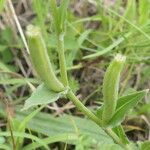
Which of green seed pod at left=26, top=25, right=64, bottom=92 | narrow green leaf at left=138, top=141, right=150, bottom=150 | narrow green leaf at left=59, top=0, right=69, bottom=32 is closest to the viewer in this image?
green seed pod at left=26, top=25, right=64, bottom=92

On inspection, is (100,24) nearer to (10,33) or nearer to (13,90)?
(10,33)

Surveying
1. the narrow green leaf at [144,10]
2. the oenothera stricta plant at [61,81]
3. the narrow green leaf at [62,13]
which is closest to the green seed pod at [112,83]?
the oenothera stricta plant at [61,81]

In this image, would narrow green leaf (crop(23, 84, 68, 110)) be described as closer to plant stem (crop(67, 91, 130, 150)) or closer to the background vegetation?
plant stem (crop(67, 91, 130, 150))

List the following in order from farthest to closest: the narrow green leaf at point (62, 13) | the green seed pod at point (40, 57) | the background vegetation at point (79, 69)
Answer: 1. the background vegetation at point (79, 69)
2. the narrow green leaf at point (62, 13)
3. the green seed pod at point (40, 57)

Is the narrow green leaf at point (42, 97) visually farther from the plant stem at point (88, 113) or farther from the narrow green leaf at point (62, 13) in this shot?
the narrow green leaf at point (62, 13)

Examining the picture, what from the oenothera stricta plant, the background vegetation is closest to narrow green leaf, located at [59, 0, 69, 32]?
the oenothera stricta plant

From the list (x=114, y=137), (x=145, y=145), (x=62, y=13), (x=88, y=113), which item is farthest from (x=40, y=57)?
(x=145, y=145)

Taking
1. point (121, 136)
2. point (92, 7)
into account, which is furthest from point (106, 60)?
point (121, 136)
